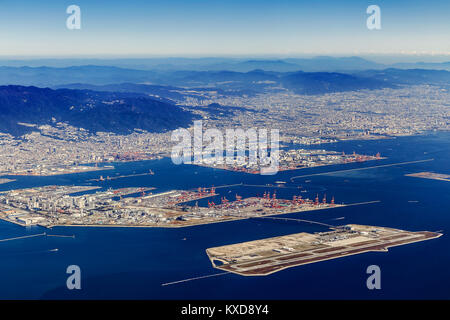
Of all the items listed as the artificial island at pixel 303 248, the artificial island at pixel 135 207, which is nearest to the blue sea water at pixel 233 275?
the artificial island at pixel 303 248

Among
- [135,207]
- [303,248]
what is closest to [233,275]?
[303,248]

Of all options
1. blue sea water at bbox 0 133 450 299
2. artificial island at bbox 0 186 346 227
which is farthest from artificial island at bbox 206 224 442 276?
artificial island at bbox 0 186 346 227

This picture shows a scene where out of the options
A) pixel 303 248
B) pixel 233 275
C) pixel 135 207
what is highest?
pixel 135 207

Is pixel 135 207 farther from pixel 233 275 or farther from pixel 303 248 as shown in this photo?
pixel 233 275

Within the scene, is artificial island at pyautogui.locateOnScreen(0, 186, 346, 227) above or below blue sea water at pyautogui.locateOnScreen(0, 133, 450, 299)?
above

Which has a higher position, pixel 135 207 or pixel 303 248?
pixel 135 207

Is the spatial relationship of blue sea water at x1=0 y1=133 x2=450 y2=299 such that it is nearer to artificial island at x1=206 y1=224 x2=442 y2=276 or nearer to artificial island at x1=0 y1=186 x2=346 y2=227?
artificial island at x1=206 y1=224 x2=442 y2=276

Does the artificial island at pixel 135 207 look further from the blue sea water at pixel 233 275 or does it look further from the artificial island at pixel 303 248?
the artificial island at pixel 303 248
